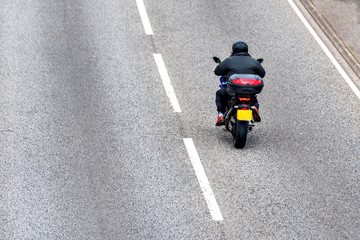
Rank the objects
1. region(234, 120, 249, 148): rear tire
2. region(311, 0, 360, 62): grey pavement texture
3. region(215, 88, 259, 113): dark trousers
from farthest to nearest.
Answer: region(311, 0, 360, 62): grey pavement texture < region(215, 88, 259, 113): dark trousers < region(234, 120, 249, 148): rear tire

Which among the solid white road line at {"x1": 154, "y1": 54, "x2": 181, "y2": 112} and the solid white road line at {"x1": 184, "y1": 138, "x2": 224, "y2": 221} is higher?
the solid white road line at {"x1": 184, "y1": 138, "x2": 224, "y2": 221}

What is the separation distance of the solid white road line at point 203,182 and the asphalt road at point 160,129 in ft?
0.29

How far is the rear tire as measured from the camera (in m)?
11.3

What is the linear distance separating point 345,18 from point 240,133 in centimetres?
663

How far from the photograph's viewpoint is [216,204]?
10055 millimetres

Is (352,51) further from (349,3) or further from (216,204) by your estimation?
(216,204)

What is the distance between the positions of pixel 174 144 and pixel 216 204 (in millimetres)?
1977

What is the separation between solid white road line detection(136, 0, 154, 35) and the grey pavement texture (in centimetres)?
433

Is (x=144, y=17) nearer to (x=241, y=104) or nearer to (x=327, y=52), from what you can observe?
(x=327, y=52)

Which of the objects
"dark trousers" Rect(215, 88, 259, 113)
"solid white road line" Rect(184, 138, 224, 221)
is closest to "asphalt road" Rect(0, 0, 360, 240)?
"solid white road line" Rect(184, 138, 224, 221)

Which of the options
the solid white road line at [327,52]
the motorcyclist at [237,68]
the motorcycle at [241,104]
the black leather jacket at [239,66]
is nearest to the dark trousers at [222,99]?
the motorcyclist at [237,68]

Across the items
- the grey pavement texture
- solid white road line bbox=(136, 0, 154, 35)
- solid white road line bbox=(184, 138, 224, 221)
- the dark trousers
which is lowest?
solid white road line bbox=(136, 0, 154, 35)

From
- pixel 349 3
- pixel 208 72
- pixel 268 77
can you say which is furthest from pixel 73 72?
pixel 349 3

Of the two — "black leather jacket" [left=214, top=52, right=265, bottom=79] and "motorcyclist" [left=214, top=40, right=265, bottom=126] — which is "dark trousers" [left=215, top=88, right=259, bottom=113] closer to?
"motorcyclist" [left=214, top=40, right=265, bottom=126]
